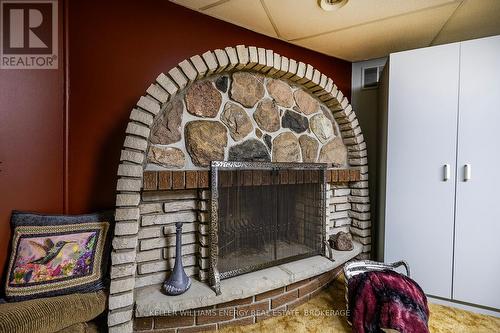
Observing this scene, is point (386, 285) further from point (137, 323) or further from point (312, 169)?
point (137, 323)

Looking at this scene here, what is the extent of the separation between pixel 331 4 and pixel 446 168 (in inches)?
56.9

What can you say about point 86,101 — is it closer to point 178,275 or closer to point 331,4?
point 178,275

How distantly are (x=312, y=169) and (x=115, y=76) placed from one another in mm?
1542

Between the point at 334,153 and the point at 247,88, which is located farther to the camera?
the point at 334,153

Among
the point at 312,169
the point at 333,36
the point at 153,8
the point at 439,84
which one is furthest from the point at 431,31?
the point at 153,8

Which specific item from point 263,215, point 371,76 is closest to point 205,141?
point 263,215

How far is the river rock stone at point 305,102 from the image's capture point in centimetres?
212

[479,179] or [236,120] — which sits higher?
[236,120]

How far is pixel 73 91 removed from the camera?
1.38m

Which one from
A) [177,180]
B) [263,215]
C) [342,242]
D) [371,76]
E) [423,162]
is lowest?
[342,242]

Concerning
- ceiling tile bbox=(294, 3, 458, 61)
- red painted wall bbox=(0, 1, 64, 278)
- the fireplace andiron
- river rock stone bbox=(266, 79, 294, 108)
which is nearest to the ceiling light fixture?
ceiling tile bbox=(294, 3, 458, 61)

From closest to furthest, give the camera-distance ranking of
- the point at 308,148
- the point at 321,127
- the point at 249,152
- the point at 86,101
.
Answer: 1. the point at 86,101
2. the point at 249,152
3. the point at 308,148
4. the point at 321,127

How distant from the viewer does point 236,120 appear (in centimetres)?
178

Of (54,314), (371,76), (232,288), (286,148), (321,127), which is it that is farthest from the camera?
(371,76)
